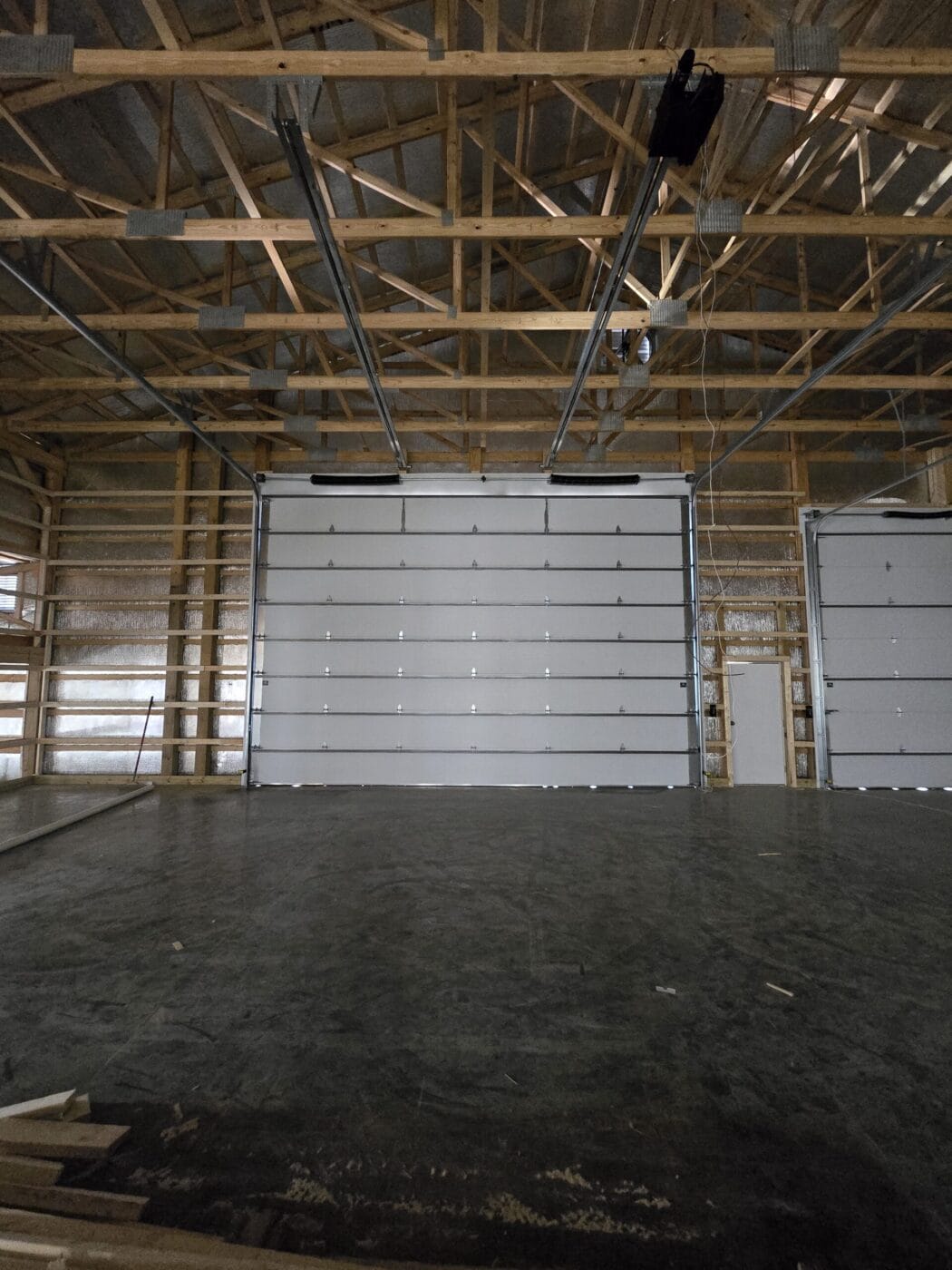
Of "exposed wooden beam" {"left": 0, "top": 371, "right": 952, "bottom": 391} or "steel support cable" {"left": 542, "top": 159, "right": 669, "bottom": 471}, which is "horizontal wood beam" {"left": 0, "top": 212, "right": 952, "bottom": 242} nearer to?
"steel support cable" {"left": 542, "top": 159, "right": 669, "bottom": 471}

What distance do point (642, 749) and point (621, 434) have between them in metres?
5.67

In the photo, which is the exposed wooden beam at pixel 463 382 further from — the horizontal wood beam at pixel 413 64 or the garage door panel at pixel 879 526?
the horizontal wood beam at pixel 413 64

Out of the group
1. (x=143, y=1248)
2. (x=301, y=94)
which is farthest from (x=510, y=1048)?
(x=301, y=94)

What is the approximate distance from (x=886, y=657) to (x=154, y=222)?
36.9 feet

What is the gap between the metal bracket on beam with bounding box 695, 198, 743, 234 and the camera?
4719 mm

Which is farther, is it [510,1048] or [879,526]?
[879,526]

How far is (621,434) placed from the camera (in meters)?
10.7

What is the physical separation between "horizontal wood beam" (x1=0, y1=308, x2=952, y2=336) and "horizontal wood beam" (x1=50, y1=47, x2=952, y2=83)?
2.48 m

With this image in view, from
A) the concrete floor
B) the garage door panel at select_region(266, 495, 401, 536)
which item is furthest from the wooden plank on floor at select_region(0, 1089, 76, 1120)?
the garage door panel at select_region(266, 495, 401, 536)

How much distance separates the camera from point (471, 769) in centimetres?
910

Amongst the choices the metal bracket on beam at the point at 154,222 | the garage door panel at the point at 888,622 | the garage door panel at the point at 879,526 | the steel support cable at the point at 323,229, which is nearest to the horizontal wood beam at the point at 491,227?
the metal bracket on beam at the point at 154,222

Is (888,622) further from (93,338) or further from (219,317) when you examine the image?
(93,338)

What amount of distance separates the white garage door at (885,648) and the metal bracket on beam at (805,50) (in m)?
7.79

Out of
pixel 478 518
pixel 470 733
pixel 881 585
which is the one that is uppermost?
pixel 478 518
